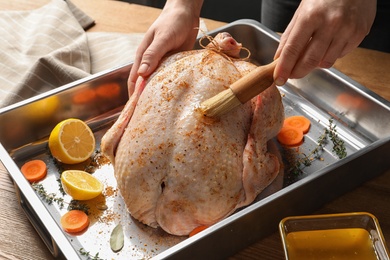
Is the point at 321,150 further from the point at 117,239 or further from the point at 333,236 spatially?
the point at 117,239

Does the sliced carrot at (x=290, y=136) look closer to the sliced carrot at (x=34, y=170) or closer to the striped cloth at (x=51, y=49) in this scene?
the striped cloth at (x=51, y=49)

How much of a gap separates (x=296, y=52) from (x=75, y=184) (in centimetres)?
92

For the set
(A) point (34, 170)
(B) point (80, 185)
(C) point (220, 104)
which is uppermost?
(C) point (220, 104)

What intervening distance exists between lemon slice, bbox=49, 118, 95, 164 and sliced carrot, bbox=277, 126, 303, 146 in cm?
79

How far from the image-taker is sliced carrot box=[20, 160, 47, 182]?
218 centimetres

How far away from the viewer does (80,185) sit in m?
2.03

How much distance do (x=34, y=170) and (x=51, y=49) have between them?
31.5 inches

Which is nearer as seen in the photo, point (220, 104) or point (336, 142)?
point (220, 104)

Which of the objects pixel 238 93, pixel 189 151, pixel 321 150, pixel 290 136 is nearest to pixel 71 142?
pixel 189 151

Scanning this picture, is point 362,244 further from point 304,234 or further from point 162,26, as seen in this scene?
point 162,26

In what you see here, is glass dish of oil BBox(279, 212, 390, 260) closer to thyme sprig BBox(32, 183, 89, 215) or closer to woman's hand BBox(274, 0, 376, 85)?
woman's hand BBox(274, 0, 376, 85)

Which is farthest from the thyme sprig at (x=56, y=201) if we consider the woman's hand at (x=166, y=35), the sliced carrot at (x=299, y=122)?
the sliced carrot at (x=299, y=122)

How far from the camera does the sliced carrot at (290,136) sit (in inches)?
91.1

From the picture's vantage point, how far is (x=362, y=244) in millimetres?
1621
